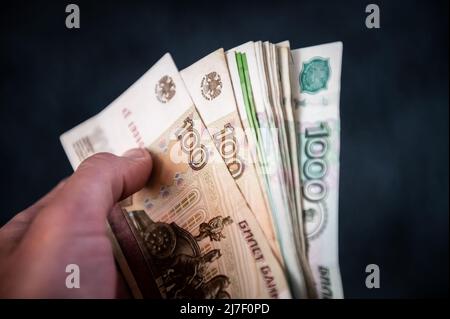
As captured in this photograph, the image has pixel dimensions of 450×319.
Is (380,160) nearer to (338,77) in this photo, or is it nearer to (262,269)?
(338,77)

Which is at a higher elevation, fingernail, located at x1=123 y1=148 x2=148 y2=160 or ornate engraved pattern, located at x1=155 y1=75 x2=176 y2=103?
ornate engraved pattern, located at x1=155 y1=75 x2=176 y2=103

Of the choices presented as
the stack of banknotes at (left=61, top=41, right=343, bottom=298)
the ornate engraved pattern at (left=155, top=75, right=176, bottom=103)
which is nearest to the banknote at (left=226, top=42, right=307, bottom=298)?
the stack of banknotes at (left=61, top=41, right=343, bottom=298)

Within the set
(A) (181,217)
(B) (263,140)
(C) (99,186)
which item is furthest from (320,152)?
(C) (99,186)

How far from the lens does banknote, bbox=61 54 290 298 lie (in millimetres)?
727

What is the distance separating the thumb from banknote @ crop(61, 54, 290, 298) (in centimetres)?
5

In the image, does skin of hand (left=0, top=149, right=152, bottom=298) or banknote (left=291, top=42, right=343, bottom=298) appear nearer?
skin of hand (left=0, top=149, right=152, bottom=298)

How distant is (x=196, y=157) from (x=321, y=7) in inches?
16.5

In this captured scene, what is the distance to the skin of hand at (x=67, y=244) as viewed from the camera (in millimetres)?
514

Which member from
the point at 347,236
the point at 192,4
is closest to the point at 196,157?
the point at 192,4

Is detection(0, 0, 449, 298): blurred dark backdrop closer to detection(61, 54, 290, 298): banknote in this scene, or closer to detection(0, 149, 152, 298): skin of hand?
detection(61, 54, 290, 298): banknote

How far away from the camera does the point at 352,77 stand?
0.91 meters

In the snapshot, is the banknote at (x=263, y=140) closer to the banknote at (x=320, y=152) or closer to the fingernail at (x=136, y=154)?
the banknote at (x=320, y=152)

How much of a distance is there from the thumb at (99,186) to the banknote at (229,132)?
153 mm
